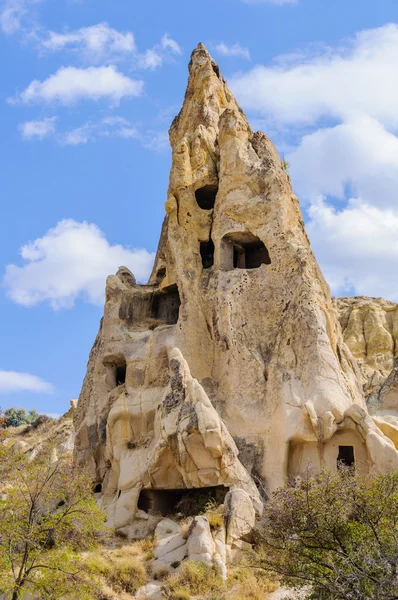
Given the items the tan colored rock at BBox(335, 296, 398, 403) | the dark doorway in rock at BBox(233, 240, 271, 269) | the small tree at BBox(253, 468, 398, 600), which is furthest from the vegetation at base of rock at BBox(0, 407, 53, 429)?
the small tree at BBox(253, 468, 398, 600)

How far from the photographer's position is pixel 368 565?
10.2m

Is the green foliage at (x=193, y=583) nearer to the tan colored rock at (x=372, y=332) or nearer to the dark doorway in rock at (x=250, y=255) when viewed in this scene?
the dark doorway in rock at (x=250, y=255)

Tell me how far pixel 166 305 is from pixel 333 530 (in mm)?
15661

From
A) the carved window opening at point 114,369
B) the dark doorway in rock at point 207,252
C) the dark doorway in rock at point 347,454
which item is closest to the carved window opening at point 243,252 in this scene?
the dark doorway in rock at point 207,252

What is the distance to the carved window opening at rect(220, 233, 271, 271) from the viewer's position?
78.8 feet

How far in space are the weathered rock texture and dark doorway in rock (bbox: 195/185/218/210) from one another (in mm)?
105

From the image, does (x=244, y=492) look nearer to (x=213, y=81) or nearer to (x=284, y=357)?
(x=284, y=357)

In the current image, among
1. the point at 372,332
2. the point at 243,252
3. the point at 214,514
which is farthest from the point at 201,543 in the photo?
the point at 372,332

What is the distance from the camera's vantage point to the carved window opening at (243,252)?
24031 mm

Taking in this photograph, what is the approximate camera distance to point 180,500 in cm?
2053

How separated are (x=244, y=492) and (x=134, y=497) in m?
3.83

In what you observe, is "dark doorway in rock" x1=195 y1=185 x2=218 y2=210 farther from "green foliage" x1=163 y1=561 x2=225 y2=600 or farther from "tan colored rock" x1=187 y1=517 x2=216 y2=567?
"green foliage" x1=163 y1=561 x2=225 y2=600

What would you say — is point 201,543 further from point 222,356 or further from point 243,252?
point 243,252

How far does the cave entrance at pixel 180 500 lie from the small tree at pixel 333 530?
570 centimetres
